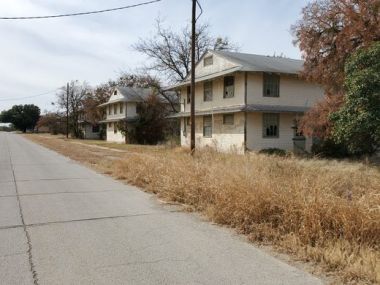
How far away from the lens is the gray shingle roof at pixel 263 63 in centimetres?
2920

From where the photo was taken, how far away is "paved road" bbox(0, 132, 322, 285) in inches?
212

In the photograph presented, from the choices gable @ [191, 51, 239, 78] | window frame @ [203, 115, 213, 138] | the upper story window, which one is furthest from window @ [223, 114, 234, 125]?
the upper story window

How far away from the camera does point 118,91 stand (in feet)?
187

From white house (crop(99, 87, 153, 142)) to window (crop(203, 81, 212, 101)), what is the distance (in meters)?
19.7

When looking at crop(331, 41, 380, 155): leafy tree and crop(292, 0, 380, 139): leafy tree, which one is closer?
crop(331, 41, 380, 155): leafy tree

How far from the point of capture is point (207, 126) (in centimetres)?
3388

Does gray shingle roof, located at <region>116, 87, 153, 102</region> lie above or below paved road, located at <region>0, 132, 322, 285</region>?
above

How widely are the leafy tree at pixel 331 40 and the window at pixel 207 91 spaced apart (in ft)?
33.0

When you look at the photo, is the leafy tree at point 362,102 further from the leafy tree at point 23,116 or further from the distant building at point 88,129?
the leafy tree at point 23,116

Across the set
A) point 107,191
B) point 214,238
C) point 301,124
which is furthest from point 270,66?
point 214,238

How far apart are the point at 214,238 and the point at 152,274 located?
1.90 metres

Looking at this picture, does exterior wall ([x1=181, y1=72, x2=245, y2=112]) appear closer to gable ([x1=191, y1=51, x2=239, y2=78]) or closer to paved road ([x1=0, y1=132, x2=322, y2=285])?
gable ([x1=191, y1=51, x2=239, y2=78])

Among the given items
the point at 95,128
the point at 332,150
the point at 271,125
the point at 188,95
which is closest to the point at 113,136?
the point at 95,128

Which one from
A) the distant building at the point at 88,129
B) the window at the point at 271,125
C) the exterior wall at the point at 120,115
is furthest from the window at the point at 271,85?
the distant building at the point at 88,129
